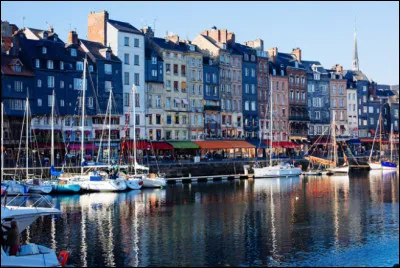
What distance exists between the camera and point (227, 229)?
1318 inches

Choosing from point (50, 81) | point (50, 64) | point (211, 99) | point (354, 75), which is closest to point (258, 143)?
point (211, 99)

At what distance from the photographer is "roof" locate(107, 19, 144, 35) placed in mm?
77875

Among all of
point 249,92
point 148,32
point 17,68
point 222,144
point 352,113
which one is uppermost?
point 148,32

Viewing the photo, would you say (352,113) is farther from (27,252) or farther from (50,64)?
(27,252)

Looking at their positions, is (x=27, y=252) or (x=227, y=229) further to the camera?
(x=227, y=229)

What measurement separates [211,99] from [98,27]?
1924cm

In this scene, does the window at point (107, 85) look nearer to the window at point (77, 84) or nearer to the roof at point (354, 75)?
the window at point (77, 84)

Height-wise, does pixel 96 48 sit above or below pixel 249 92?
above

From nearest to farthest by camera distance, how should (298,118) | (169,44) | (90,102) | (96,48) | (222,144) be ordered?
(90,102) < (96,48) < (169,44) < (222,144) < (298,118)

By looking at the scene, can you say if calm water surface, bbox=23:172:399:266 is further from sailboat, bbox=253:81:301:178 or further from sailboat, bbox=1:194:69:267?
sailboat, bbox=253:81:301:178

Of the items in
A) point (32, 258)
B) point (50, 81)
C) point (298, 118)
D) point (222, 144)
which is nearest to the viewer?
point (32, 258)

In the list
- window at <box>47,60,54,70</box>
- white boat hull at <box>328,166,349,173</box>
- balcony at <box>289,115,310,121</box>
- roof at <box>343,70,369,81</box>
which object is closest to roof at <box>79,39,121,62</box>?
window at <box>47,60,54,70</box>

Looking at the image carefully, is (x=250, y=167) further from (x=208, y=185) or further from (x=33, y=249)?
(x=33, y=249)

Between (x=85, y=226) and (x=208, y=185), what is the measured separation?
1179 inches
